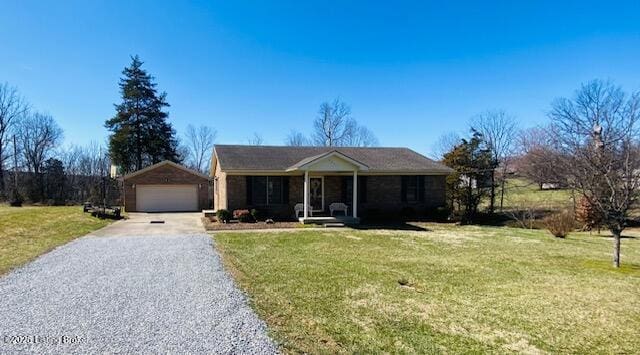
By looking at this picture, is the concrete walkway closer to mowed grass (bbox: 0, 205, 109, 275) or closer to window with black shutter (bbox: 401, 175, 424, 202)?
mowed grass (bbox: 0, 205, 109, 275)

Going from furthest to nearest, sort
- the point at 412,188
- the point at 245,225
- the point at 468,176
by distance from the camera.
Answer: the point at 468,176 < the point at 412,188 < the point at 245,225

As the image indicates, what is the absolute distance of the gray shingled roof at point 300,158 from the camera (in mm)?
19406

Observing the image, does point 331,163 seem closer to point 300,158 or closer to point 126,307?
point 300,158

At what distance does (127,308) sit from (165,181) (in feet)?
71.0

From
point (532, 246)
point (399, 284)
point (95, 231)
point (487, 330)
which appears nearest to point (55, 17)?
point (95, 231)

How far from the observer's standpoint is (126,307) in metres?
5.50

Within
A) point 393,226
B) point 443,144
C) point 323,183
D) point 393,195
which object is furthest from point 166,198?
point 443,144

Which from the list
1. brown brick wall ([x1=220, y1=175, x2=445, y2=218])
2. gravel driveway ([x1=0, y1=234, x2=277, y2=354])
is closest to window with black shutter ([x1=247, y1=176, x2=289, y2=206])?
brown brick wall ([x1=220, y1=175, x2=445, y2=218])

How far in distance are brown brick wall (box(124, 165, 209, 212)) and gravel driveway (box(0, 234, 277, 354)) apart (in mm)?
16571

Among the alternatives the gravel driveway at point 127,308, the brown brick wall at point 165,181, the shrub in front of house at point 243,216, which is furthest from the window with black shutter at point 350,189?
the gravel driveway at point 127,308

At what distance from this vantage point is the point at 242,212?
1792 cm

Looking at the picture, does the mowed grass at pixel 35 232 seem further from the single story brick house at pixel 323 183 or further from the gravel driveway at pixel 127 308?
the single story brick house at pixel 323 183

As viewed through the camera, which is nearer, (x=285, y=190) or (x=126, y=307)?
(x=126, y=307)

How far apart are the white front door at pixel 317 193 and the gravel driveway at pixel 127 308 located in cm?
1096
